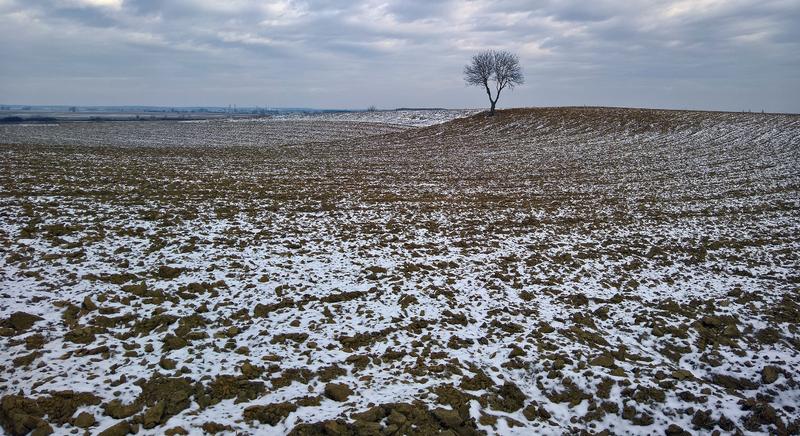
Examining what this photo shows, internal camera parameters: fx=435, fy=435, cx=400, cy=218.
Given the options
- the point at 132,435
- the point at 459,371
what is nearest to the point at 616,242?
the point at 459,371

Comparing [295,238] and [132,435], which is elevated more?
[295,238]

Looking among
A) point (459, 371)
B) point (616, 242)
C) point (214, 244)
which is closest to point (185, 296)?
point (214, 244)

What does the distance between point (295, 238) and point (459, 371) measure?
19.8 ft

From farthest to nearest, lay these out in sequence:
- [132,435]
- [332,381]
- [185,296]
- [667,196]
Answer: [667,196]
[185,296]
[332,381]
[132,435]

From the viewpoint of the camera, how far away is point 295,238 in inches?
416

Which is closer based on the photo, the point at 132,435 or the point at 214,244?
the point at 132,435

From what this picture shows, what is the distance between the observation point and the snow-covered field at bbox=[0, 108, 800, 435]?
500 centimetres

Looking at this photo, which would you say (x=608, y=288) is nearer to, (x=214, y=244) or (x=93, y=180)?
(x=214, y=244)

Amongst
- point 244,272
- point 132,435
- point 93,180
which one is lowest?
point 132,435

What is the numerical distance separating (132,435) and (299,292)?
3589 mm

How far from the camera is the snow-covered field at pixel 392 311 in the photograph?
5004 millimetres

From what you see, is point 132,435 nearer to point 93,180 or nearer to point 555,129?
point 93,180

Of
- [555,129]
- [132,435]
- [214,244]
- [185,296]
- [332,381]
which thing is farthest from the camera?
[555,129]

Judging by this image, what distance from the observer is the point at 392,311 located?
732 centimetres
